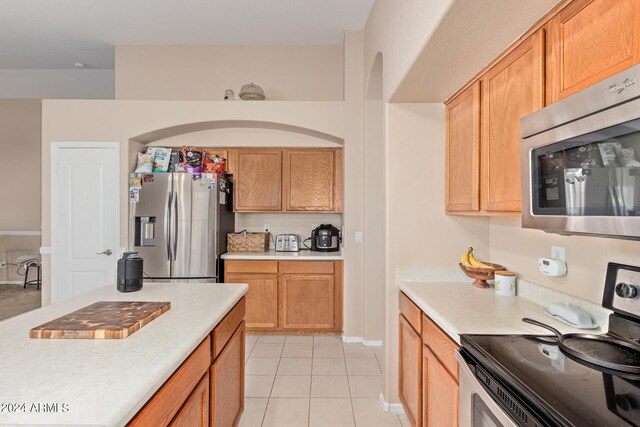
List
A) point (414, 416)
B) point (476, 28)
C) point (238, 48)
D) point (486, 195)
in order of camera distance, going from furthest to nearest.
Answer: point (238, 48) → point (414, 416) → point (486, 195) → point (476, 28)

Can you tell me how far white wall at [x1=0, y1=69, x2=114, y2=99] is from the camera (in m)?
5.04

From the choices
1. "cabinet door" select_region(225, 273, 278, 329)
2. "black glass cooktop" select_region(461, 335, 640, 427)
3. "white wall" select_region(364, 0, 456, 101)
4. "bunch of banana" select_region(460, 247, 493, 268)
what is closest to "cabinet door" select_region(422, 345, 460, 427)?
"black glass cooktop" select_region(461, 335, 640, 427)

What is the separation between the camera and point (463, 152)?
2.04 meters

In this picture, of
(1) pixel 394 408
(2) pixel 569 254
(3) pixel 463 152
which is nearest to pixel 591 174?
(2) pixel 569 254

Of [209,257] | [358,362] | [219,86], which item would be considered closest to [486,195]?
[358,362]

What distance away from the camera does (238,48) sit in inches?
159

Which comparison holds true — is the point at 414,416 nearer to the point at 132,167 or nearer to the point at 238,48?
the point at 132,167

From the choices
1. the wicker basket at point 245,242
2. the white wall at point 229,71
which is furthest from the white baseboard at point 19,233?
the wicker basket at point 245,242

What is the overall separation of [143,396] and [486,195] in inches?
67.2

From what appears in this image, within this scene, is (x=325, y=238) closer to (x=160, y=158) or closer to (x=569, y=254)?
(x=160, y=158)

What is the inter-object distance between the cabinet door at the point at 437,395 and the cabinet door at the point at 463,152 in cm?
86

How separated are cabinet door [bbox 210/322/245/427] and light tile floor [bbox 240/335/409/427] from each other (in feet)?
1.14

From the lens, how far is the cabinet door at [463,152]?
6.13 feet

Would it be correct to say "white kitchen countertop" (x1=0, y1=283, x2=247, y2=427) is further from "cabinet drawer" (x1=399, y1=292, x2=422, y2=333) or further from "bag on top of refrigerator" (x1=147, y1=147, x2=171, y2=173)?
"bag on top of refrigerator" (x1=147, y1=147, x2=171, y2=173)
